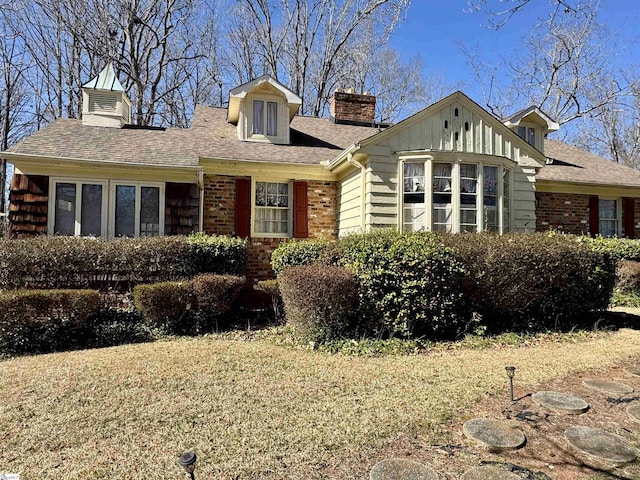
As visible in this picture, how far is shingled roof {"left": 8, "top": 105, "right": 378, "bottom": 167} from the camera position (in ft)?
30.0

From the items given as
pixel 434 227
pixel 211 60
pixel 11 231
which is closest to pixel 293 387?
pixel 434 227

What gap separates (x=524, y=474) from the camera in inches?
108

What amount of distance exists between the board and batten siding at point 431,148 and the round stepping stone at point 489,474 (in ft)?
20.3

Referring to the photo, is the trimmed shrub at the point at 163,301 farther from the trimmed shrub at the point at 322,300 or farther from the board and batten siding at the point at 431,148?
the board and batten siding at the point at 431,148

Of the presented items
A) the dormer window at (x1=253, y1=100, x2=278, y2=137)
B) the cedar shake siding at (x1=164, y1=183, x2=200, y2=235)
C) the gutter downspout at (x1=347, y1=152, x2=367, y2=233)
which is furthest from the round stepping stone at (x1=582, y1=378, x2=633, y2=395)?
the dormer window at (x1=253, y1=100, x2=278, y2=137)

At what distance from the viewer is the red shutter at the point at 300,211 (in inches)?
408

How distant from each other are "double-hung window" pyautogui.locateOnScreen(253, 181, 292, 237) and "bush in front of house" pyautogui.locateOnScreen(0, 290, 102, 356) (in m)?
4.64

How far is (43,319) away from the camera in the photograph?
616cm

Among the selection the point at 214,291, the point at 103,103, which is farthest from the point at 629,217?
the point at 103,103

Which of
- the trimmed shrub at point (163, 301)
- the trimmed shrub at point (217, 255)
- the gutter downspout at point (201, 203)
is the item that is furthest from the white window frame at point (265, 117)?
the trimmed shrub at point (163, 301)

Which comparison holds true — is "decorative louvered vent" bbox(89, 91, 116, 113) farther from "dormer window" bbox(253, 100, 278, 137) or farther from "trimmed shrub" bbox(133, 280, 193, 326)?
"trimmed shrub" bbox(133, 280, 193, 326)

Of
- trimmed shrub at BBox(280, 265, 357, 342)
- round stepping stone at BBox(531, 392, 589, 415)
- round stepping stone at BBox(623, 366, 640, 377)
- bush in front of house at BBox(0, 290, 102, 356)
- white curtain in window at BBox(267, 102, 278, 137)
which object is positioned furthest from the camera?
white curtain in window at BBox(267, 102, 278, 137)

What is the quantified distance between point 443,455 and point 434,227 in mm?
6276

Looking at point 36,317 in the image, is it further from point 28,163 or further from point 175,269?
point 28,163
